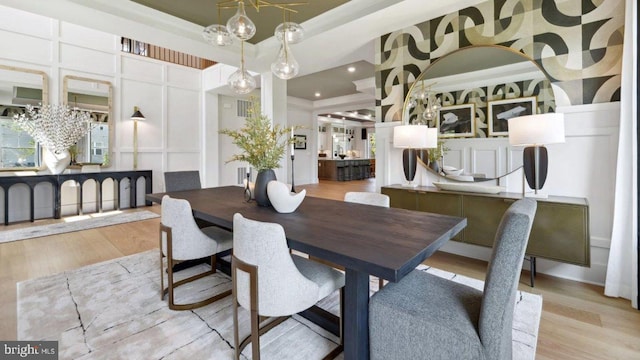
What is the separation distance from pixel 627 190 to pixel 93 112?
727 cm

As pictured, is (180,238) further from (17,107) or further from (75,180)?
(17,107)

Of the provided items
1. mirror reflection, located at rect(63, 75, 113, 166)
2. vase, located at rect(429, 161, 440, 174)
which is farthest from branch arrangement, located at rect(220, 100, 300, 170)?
mirror reflection, located at rect(63, 75, 113, 166)

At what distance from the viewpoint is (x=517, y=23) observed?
2.63 meters

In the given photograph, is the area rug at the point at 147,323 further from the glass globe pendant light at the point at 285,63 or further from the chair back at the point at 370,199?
the glass globe pendant light at the point at 285,63

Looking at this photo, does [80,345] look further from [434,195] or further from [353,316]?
[434,195]

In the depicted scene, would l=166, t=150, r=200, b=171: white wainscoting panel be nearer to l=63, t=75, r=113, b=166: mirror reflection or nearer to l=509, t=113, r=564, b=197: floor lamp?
l=63, t=75, r=113, b=166: mirror reflection

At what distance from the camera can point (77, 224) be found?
4363 millimetres

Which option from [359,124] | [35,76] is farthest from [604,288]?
[359,124]

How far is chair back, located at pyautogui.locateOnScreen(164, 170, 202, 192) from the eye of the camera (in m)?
3.02

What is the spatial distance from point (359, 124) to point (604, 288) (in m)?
13.3

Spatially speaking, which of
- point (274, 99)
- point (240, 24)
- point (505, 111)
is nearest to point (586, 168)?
point (505, 111)

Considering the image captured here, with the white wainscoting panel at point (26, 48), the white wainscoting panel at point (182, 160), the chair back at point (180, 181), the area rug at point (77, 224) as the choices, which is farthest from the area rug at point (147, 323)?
the white wainscoting panel at point (182, 160)

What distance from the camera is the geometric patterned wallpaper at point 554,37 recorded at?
2264 millimetres

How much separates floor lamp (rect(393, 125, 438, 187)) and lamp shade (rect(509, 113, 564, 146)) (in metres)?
0.88
